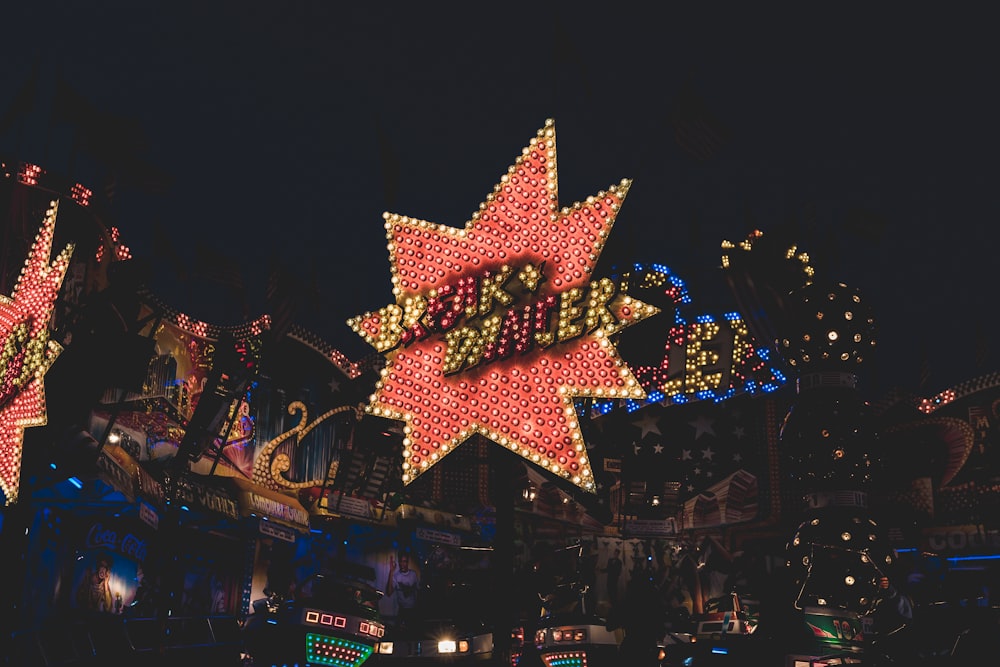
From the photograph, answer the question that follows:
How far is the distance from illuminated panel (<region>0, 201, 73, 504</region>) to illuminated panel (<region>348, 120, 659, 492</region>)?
6212 millimetres

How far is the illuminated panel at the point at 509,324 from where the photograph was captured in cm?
955

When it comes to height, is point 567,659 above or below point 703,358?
below

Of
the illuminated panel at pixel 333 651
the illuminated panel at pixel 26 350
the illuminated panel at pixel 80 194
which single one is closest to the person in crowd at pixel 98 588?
the illuminated panel at pixel 26 350

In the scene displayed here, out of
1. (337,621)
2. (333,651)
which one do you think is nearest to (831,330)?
(337,621)

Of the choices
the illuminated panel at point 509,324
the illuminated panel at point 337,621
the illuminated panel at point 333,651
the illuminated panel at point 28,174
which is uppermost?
the illuminated panel at point 28,174

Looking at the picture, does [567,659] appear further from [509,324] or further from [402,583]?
[402,583]

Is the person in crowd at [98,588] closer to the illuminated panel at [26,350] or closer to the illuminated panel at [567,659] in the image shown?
the illuminated panel at [26,350]

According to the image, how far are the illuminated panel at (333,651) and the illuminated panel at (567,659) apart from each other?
14.8 ft

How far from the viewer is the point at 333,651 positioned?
42.1ft

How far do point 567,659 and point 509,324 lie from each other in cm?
871

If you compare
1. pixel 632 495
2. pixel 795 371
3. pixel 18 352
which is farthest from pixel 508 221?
pixel 632 495

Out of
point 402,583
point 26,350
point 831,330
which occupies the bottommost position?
point 402,583

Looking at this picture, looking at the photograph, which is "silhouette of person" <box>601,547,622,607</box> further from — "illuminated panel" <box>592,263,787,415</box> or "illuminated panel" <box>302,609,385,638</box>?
"illuminated panel" <box>302,609,385,638</box>

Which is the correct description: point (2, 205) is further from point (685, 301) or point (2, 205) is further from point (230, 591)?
point (685, 301)
